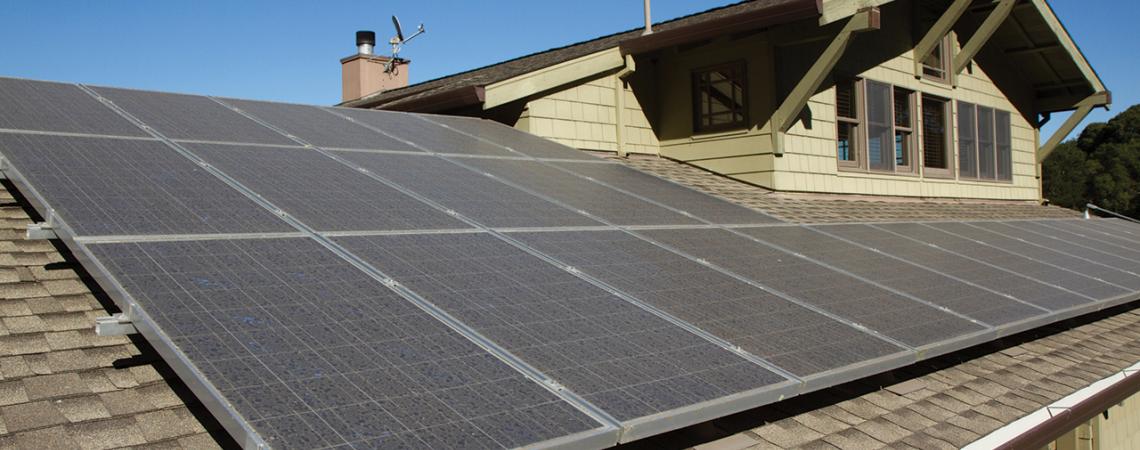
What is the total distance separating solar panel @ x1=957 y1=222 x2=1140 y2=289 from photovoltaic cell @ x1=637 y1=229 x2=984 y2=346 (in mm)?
4503

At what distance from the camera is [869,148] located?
12.9 metres

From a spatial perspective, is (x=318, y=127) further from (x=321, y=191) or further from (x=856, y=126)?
(x=856, y=126)

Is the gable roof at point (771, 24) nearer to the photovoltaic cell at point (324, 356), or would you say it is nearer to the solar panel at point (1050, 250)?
the solar panel at point (1050, 250)

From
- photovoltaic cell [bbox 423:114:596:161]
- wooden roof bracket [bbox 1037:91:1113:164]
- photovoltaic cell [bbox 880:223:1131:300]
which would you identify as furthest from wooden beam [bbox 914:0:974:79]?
photovoltaic cell [bbox 423:114:596:161]

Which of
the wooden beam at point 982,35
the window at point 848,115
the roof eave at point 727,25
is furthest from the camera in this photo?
the wooden beam at point 982,35

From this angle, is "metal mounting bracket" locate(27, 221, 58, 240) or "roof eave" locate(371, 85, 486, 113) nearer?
"metal mounting bracket" locate(27, 221, 58, 240)

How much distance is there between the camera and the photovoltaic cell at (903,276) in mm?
6043

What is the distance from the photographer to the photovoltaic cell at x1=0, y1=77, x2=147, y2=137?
5.23 meters

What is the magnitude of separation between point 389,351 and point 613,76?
A: 8.55 metres

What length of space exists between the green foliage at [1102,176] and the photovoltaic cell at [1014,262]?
177 ft

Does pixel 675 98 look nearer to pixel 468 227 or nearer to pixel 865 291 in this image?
pixel 865 291

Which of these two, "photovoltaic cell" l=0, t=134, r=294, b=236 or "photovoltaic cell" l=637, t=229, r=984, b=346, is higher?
"photovoltaic cell" l=0, t=134, r=294, b=236

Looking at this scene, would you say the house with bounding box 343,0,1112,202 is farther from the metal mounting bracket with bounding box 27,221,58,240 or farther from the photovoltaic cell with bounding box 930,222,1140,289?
the metal mounting bracket with bounding box 27,221,58,240

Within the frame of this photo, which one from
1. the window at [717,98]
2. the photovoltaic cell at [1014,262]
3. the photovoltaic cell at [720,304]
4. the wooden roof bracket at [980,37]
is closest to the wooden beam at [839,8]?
the window at [717,98]
